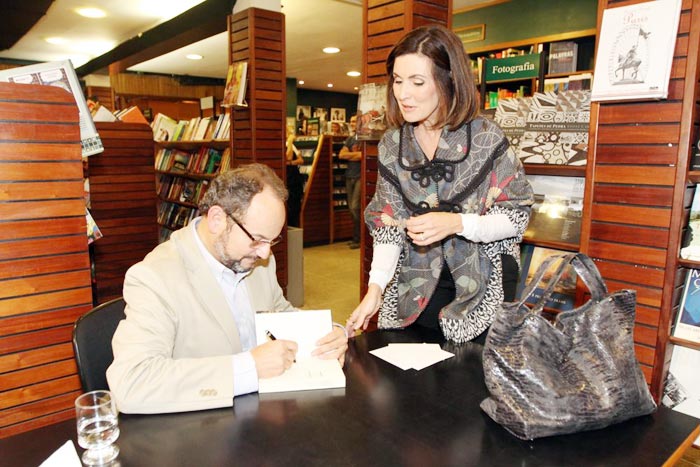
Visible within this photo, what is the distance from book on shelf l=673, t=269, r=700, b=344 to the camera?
2.20 metres

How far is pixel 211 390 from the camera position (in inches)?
44.5

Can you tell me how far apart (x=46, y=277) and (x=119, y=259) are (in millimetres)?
3118

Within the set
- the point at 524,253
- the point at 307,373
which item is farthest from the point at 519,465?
the point at 524,253

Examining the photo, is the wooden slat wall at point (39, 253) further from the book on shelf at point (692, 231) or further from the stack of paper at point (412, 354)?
the book on shelf at point (692, 231)

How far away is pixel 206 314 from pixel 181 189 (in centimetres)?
573

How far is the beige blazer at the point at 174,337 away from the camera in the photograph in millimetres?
1103

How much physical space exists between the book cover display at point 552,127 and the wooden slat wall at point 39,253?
2.32m

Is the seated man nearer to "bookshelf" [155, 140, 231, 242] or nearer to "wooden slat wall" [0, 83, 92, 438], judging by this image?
"wooden slat wall" [0, 83, 92, 438]

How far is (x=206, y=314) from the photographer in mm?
1333

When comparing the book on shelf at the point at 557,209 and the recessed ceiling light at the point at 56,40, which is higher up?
the recessed ceiling light at the point at 56,40

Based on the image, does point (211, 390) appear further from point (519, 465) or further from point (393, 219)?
point (393, 219)

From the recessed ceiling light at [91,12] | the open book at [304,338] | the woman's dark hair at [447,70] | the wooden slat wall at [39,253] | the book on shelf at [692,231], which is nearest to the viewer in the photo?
the open book at [304,338]

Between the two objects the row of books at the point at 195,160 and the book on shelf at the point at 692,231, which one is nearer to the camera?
the book on shelf at the point at 692,231

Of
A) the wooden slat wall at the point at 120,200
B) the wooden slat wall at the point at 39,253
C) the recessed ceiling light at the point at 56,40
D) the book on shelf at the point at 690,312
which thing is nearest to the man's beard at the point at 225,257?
the wooden slat wall at the point at 39,253
